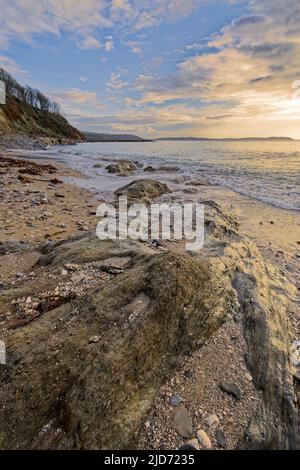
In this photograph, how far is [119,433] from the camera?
6.58 ft

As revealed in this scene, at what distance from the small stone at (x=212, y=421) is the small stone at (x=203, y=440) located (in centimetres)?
9

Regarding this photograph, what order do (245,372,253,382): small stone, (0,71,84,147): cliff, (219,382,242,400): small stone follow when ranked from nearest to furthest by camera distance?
(219,382,242,400): small stone, (245,372,253,382): small stone, (0,71,84,147): cliff

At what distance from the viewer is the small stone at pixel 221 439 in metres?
2.14

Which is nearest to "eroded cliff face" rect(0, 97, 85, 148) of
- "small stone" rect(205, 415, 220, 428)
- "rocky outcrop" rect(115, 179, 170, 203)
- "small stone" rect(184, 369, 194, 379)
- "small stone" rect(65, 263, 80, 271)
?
"rocky outcrop" rect(115, 179, 170, 203)

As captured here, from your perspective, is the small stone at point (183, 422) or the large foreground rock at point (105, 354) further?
the small stone at point (183, 422)

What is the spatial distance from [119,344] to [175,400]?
2.29ft

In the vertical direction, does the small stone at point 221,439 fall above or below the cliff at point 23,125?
below

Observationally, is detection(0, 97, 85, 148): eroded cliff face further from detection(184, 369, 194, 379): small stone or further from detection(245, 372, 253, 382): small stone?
detection(245, 372, 253, 382): small stone

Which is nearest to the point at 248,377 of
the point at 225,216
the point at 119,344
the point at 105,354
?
the point at 119,344

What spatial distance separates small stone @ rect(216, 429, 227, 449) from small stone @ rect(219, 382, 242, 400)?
0.34 metres

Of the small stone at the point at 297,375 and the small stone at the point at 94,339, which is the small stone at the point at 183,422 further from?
the small stone at the point at 297,375

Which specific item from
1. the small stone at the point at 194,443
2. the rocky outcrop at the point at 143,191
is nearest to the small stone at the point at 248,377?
the small stone at the point at 194,443

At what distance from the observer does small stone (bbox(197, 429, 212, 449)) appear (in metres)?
2.10
